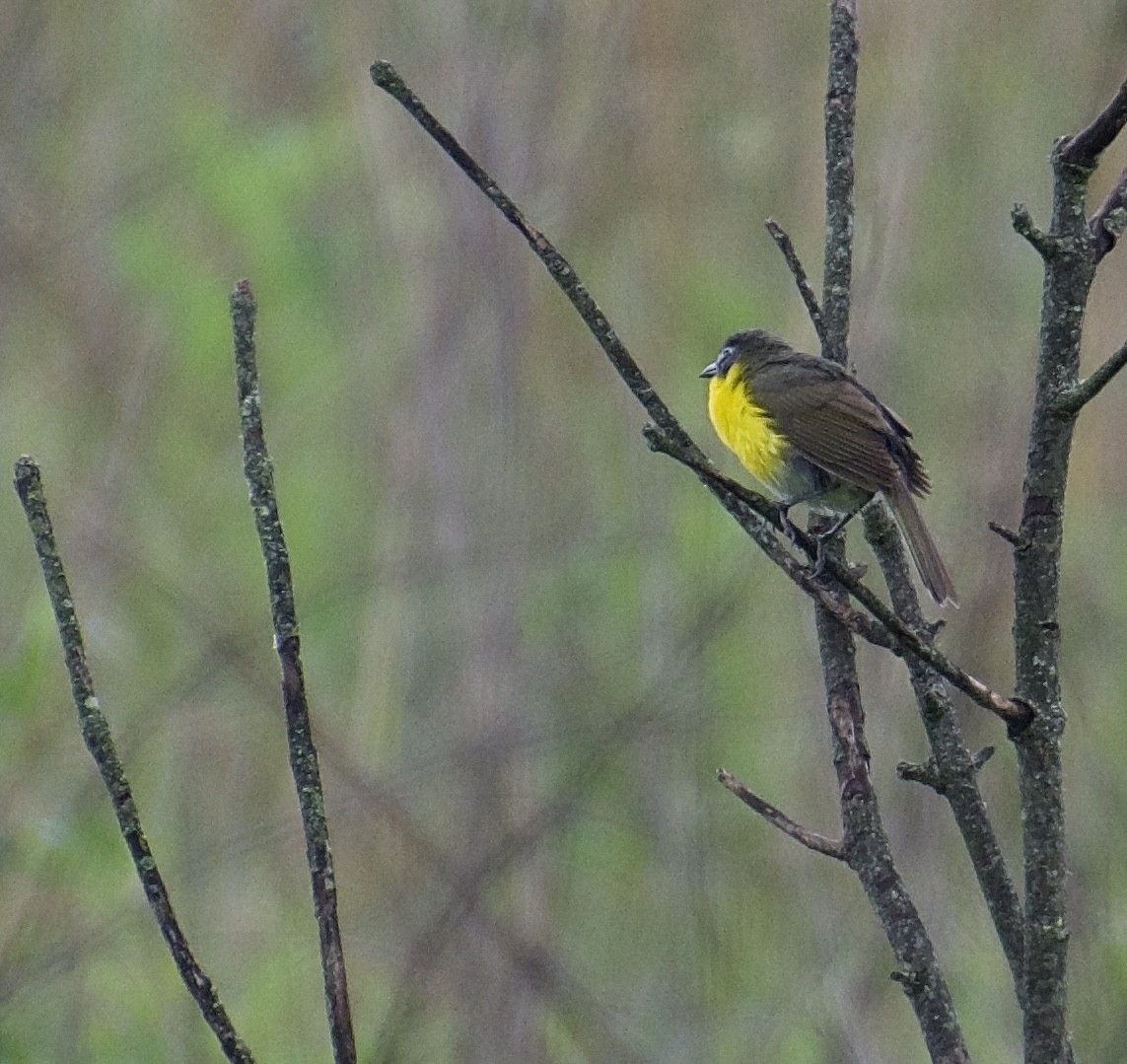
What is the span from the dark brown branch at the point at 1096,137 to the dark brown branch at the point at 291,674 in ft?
2.34

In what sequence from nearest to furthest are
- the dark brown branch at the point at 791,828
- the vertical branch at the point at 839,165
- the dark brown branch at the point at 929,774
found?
the dark brown branch at the point at 929,774
the dark brown branch at the point at 791,828
the vertical branch at the point at 839,165

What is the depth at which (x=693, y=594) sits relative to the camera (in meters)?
4.62

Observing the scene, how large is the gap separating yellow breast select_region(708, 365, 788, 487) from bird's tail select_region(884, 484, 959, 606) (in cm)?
28

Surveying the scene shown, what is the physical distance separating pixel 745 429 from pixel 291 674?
2.36m

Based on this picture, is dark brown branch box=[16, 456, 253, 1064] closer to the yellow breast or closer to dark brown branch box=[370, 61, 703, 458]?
dark brown branch box=[370, 61, 703, 458]

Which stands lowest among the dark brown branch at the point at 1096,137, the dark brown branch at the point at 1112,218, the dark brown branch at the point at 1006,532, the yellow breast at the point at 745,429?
the dark brown branch at the point at 1006,532

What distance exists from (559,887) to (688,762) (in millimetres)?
522

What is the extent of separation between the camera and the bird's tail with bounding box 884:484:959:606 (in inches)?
126

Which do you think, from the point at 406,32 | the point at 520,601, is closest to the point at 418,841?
the point at 520,601

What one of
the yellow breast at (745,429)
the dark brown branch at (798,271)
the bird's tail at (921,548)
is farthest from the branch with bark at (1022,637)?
the yellow breast at (745,429)

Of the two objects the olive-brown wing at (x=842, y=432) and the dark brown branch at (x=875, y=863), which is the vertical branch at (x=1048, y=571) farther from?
the olive-brown wing at (x=842, y=432)

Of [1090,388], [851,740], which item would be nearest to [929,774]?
[851,740]

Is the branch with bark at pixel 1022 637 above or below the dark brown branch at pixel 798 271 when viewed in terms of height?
below

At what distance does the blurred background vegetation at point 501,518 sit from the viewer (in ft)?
13.0
